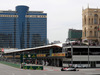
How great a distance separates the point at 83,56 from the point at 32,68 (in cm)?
2105

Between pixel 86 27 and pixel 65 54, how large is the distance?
46794 millimetres

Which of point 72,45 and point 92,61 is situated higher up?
point 72,45

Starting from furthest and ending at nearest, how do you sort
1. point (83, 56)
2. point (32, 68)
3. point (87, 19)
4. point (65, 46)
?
point (87, 19) → point (65, 46) → point (83, 56) → point (32, 68)

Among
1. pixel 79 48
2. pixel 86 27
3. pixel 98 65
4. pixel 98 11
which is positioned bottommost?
pixel 98 65

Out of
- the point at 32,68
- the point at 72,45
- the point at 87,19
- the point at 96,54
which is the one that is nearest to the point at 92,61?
the point at 96,54

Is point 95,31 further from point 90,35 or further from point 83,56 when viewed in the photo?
point 83,56

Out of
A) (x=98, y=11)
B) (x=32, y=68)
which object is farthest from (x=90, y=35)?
(x=32, y=68)

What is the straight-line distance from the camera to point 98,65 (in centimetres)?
8094

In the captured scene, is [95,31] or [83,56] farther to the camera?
[95,31]

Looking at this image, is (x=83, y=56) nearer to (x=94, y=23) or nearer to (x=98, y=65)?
(x=98, y=65)

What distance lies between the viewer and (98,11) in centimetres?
12175

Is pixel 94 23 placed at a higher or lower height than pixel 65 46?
higher

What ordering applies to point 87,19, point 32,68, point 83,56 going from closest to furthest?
point 32,68 < point 83,56 < point 87,19

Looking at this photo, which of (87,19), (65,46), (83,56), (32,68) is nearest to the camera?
(32,68)
